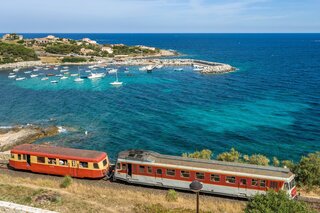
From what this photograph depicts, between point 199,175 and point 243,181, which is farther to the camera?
point 199,175

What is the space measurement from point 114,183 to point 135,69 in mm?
91736

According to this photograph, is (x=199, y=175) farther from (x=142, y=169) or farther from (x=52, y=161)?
(x=52, y=161)

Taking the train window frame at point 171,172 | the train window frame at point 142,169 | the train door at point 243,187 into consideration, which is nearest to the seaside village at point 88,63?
the train window frame at point 142,169

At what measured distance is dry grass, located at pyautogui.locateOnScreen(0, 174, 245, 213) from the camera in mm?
19641

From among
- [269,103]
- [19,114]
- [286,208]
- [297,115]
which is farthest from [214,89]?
[286,208]

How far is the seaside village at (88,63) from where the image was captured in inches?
4047

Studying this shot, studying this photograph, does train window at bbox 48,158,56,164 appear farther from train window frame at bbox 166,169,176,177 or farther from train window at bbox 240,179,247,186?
train window at bbox 240,179,247,186

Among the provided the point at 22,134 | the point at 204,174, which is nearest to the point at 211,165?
the point at 204,174

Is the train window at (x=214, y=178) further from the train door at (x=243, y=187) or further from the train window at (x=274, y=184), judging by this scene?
the train window at (x=274, y=184)

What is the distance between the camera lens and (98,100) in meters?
69.9

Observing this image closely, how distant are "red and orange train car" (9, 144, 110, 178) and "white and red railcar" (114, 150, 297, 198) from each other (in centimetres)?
190

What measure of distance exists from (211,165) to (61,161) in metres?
12.4

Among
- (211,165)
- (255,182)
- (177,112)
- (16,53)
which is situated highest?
(16,53)

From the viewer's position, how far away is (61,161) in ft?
93.2
